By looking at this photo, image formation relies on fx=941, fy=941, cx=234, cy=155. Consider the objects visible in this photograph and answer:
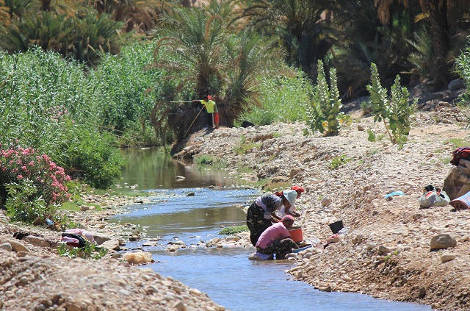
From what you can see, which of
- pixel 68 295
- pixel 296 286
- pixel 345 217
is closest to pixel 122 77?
pixel 345 217

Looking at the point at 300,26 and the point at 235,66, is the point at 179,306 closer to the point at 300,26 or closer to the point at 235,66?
the point at 235,66

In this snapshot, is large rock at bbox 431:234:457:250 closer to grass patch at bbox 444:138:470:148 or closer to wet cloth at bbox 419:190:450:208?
wet cloth at bbox 419:190:450:208

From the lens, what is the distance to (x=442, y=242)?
391 inches

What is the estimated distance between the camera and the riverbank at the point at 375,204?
9.61 m

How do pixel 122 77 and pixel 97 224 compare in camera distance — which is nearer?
pixel 97 224

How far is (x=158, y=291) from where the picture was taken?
806 cm

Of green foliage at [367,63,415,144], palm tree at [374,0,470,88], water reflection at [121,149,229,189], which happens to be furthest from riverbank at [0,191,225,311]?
palm tree at [374,0,470,88]

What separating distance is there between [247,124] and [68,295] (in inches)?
984

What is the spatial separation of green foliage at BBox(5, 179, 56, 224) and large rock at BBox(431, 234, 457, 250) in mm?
6636

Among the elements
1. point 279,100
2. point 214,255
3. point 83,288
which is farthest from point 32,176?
point 279,100

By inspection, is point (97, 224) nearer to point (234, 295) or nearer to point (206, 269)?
point (206, 269)

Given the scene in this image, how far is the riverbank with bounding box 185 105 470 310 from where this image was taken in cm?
961

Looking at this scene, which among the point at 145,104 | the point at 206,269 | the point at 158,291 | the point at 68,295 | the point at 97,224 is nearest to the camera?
the point at 68,295

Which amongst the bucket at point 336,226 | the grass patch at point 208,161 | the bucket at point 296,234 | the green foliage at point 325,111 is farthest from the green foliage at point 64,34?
the bucket at point 296,234
